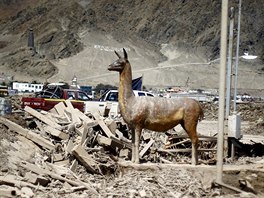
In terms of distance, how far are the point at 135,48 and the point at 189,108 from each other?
362 feet

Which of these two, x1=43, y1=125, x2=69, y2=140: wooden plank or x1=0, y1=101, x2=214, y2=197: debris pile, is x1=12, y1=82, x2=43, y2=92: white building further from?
x1=43, y1=125, x2=69, y2=140: wooden plank

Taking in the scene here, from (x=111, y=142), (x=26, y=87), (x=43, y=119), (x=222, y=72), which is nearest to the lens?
(x=222, y=72)

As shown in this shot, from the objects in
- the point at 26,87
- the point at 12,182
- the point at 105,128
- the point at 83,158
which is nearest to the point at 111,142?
the point at 105,128

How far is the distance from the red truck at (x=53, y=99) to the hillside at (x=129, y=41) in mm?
69437

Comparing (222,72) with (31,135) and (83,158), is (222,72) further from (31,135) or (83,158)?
(31,135)

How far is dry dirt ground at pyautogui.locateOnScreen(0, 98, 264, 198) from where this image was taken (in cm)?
1115

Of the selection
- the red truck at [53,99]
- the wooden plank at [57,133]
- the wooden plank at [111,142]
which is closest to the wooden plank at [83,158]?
the wooden plank at [111,142]

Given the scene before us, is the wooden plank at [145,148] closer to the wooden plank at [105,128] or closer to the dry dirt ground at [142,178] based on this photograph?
→ the wooden plank at [105,128]

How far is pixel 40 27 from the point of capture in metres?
132

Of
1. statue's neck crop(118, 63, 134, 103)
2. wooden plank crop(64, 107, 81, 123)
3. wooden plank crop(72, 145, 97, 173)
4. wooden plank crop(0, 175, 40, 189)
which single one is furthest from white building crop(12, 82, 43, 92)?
wooden plank crop(0, 175, 40, 189)

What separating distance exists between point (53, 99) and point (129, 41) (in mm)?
103899

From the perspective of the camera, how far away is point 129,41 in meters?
127

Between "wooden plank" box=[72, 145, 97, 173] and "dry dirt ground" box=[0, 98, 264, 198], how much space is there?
0.15m

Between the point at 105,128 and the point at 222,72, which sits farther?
the point at 105,128
